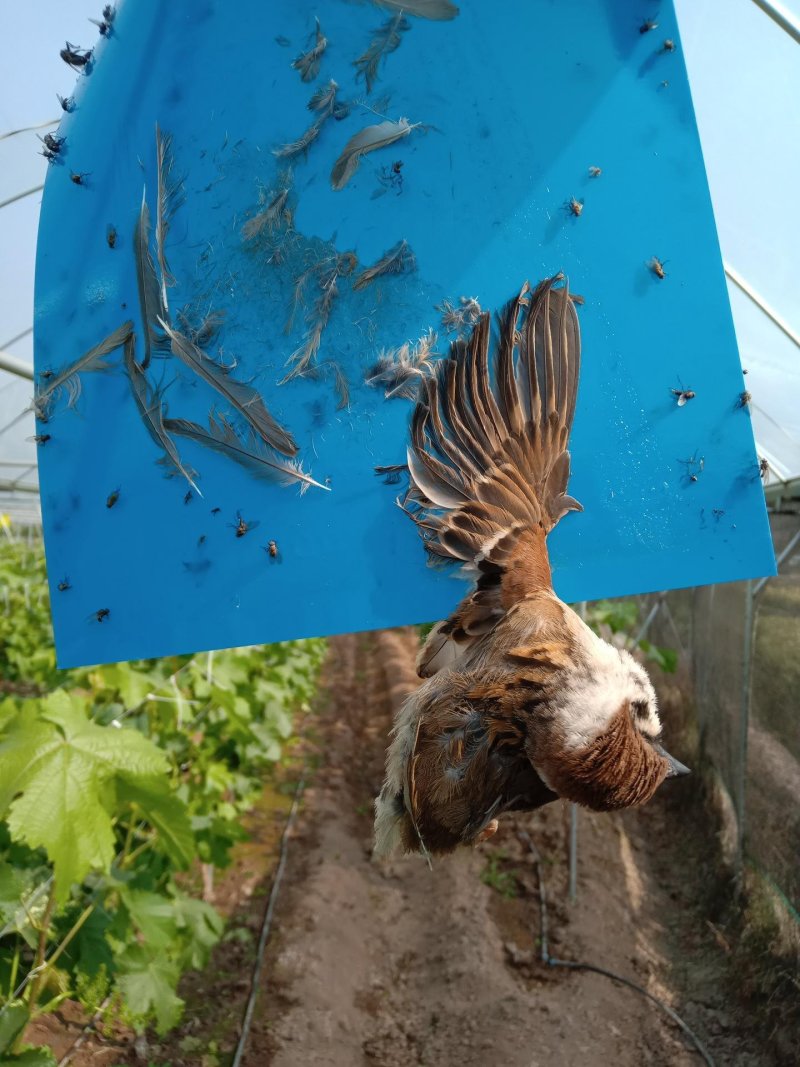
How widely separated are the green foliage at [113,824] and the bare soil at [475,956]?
18.5 inches

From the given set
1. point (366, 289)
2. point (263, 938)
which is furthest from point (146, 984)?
point (366, 289)

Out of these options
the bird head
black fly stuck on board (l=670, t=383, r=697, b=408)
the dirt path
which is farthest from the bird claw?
the dirt path

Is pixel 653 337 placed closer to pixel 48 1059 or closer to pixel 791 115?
pixel 791 115

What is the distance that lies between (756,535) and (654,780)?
27.1 inches

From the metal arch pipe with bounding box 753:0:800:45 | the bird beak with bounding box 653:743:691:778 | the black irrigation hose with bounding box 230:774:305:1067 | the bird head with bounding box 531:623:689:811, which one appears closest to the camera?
the bird head with bounding box 531:623:689:811

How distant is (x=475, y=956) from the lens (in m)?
3.91

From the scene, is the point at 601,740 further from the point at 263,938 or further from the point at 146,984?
the point at 263,938

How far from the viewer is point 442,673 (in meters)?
1.45

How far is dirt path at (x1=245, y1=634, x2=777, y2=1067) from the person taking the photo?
348 cm

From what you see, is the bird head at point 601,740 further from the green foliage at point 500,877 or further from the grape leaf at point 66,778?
the green foliage at point 500,877

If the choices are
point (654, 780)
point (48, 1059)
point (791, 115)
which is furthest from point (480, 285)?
point (48, 1059)

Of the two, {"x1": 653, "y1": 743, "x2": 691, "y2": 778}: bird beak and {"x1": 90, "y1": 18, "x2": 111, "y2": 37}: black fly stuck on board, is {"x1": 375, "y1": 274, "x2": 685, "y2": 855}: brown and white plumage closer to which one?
{"x1": 653, "y1": 743, "x2": 691, "y2": 778}: bird beak

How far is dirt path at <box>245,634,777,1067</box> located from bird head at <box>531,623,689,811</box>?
2487 mm

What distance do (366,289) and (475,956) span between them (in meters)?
3.49
